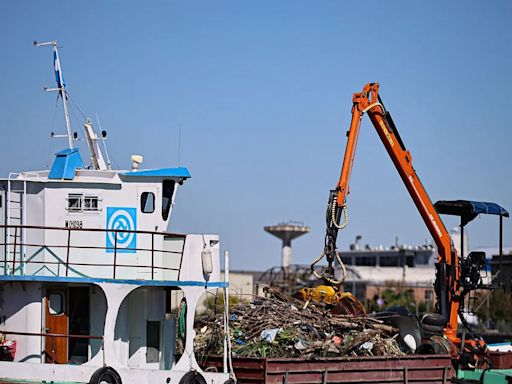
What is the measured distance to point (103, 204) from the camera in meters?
20.5

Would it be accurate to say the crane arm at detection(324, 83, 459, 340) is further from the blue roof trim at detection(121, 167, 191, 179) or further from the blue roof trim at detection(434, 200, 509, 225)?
the blue roof trim at detection(121, 167, 191, 179)

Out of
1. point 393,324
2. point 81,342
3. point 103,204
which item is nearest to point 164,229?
point 103,204

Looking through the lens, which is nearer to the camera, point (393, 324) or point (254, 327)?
point (254, 327)

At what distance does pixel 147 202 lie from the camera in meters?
20.8

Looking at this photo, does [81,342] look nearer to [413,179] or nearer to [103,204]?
[103,204]

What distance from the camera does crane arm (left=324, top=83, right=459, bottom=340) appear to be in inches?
1103

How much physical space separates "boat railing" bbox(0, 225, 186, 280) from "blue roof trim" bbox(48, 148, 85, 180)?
115cm

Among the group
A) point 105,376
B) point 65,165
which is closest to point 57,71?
point 65,165

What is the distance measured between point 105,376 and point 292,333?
4.87 m

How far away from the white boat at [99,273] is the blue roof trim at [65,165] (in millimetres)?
21

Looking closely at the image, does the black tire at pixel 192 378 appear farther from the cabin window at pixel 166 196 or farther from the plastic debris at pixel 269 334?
the cabin window at pixel 166 196

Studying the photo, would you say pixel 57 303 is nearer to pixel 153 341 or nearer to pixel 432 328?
pixel 153 341

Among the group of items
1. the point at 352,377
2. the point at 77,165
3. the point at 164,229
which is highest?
the point at 77,165

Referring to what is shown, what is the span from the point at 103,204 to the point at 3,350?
3600 millimetres
